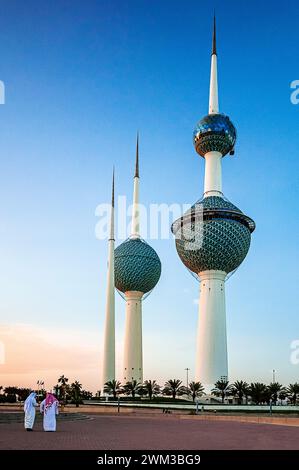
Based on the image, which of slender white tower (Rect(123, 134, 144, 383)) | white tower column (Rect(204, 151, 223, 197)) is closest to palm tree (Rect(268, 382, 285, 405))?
white tower column (Rect(204, 151, 223, 197))

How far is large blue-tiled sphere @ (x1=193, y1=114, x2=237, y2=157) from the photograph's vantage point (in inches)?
3420

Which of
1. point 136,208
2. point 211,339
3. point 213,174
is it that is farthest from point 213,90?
point 211,339

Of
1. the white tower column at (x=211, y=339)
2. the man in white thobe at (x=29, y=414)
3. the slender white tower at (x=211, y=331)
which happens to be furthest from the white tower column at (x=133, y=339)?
the man in white thobe at (x=29, y=414)

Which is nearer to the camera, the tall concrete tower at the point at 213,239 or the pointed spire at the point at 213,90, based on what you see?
the tall concrete tower at the point at 213,239

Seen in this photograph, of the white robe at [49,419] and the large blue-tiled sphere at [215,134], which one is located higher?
the large blue-tiled sphere at [215,134]

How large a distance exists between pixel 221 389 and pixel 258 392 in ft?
33.0

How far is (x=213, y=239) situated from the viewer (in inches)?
3329

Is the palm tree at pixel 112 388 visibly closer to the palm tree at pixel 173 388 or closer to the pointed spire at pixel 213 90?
the palm tree at pixel 173 388

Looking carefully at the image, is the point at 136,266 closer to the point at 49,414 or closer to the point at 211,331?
the point at 211,331

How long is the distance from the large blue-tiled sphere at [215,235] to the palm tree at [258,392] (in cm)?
2483

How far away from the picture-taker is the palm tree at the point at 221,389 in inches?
2788

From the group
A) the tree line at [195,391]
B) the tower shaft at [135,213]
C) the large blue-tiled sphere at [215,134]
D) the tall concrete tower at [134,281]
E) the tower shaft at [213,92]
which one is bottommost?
the tree line at [195,391]

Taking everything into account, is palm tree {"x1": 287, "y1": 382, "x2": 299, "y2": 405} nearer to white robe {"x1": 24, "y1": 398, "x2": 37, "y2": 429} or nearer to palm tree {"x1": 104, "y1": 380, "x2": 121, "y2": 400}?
palm tree {"x1": 104, "y1": 380, "x2": 121, "y2": 400}
